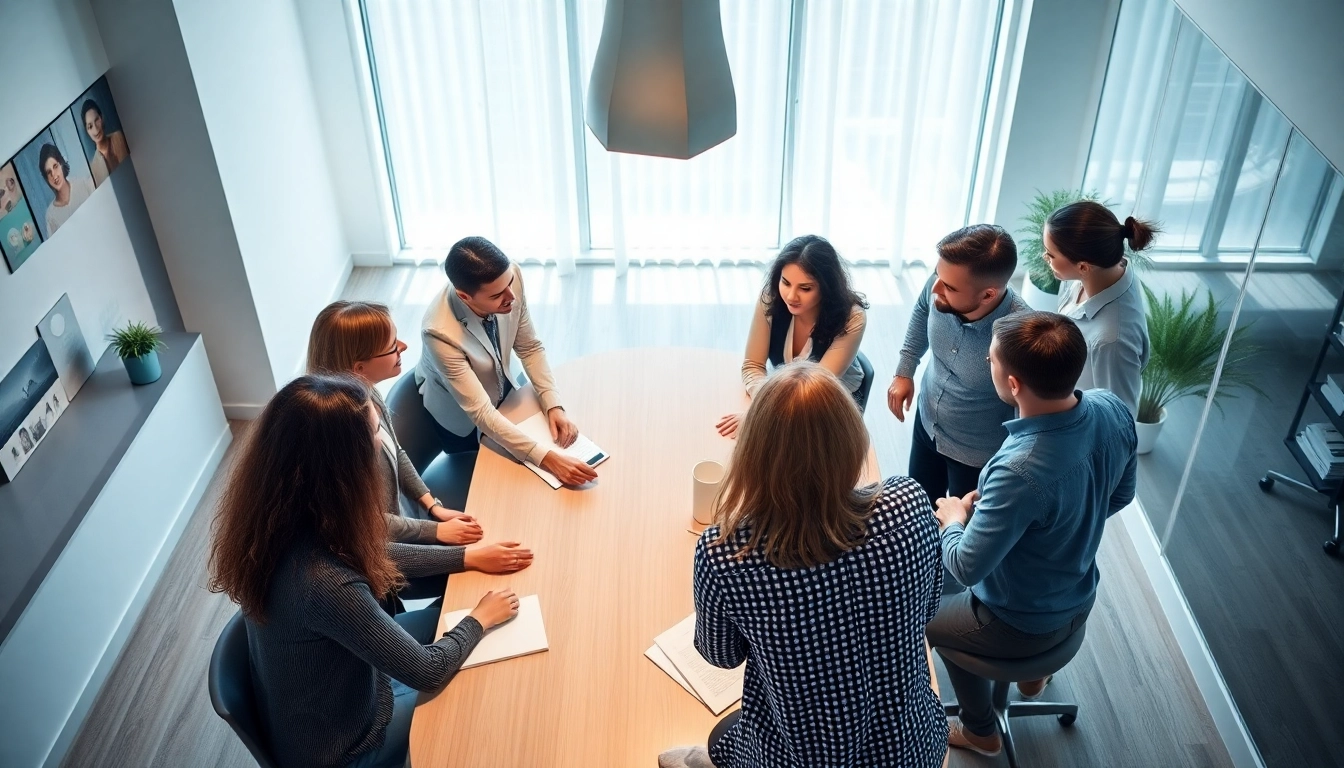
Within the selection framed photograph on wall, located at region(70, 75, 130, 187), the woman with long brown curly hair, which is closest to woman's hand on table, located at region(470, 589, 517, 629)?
the woman with long brown curly hair

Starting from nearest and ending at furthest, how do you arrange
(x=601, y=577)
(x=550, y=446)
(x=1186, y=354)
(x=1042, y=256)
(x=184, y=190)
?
(x=601, y=577) < (x=550, y=446) < (x=1186, y=354) < (x=184, y=190) < (x=1042, y=256)

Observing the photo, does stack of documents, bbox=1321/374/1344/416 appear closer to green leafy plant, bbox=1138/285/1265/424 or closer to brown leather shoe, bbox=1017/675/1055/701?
green leafy plant, bbox=1138/285/1265/424

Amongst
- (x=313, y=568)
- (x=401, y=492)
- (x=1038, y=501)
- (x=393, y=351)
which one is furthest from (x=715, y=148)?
(x=313, y=568)

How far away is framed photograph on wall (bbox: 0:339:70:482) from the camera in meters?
3.00

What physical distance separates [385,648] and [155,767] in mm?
1449

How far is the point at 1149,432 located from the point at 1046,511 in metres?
1.82

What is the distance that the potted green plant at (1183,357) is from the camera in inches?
117

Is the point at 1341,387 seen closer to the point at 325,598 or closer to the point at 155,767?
the point at 325,598

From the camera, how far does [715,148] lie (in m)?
4.89

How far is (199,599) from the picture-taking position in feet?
11.1

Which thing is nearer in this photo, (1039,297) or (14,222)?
(14,222)

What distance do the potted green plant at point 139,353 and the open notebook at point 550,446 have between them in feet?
5.23

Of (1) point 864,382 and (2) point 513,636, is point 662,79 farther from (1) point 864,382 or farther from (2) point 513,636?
(1) point 864,382

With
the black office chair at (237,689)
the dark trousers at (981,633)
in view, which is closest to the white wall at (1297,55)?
the dark trousers at (981,633)
